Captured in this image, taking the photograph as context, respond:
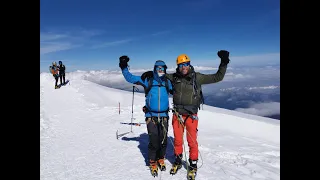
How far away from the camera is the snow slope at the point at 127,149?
199 inches

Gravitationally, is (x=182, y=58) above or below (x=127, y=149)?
above

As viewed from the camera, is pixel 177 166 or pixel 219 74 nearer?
pixel 219 74

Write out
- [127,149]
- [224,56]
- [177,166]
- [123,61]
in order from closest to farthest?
1. [224,56]
2. [123,61]
3. [177,166]
4. [127,149]

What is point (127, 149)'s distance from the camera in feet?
21.3

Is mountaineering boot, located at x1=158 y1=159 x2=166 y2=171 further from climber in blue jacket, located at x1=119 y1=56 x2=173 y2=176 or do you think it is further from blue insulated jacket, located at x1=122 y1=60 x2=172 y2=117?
blue insulated jacket, located at x1=122 y1=60 x2=172 y2=117

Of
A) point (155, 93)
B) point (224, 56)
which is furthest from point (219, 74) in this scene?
point (155, 93)

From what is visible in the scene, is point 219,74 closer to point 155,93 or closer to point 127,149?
point 155,93

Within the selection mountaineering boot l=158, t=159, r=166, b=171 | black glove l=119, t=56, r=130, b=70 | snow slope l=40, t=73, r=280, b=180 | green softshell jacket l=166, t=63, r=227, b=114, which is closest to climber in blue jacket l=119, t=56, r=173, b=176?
black glove l=119, t=56, r=130, b=70
